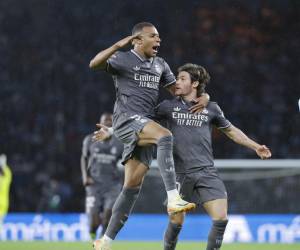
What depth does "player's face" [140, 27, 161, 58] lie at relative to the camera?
292 inches

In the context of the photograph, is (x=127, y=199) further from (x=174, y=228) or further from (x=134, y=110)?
(x=134, y=110)

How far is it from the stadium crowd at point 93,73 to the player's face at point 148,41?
1124 cm

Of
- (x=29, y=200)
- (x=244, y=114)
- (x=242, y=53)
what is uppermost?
(x=242, y=53)

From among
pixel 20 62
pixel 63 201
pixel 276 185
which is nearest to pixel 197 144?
pixel 276 185

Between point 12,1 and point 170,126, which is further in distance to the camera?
point 12,1

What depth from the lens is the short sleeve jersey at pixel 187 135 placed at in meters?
7.65

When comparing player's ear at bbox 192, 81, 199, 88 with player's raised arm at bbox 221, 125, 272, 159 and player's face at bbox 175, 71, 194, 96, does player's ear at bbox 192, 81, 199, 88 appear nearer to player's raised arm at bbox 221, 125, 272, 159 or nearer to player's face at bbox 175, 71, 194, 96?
player's face at bbox 175, 71, 194, 96

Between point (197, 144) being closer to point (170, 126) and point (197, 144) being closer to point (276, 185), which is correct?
point (170, 126)

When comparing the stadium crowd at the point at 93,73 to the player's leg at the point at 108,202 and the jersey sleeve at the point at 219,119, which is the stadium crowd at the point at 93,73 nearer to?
the player's leg at the point at 108,202

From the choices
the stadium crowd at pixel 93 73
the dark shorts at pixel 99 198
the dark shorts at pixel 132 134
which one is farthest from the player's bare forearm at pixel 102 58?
the stadium crowd at pixel 93 73

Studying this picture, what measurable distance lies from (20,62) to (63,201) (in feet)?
18.0

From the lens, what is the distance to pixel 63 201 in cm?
1895

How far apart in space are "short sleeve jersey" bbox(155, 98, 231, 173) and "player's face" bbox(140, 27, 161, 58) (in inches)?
22.3

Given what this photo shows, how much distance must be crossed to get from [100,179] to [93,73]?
10230 mm
